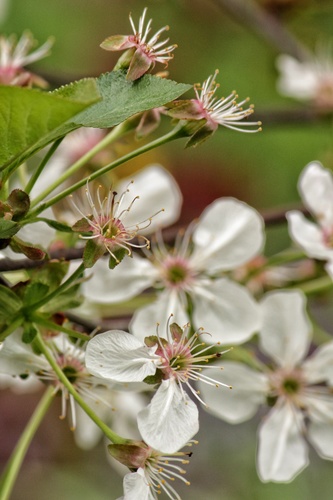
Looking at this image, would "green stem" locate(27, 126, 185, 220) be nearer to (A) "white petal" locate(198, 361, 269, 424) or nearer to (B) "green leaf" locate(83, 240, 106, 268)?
(B) "green leaf" locate(83, 240, 106, 268)

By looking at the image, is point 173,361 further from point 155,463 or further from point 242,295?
point 242,295

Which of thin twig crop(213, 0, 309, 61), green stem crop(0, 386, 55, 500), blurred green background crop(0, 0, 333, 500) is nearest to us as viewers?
green stem crop(0, 386, 55, 500)

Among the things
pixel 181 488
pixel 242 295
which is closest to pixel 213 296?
pixel 242 295

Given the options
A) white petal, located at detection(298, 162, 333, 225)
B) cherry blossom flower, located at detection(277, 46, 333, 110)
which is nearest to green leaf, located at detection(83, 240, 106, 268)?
white petal, located at detection(298, 162, 333, 225)

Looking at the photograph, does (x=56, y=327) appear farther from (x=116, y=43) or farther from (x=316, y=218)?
(x=316, y=218)

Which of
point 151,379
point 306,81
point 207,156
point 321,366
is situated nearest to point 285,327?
point 321,366
